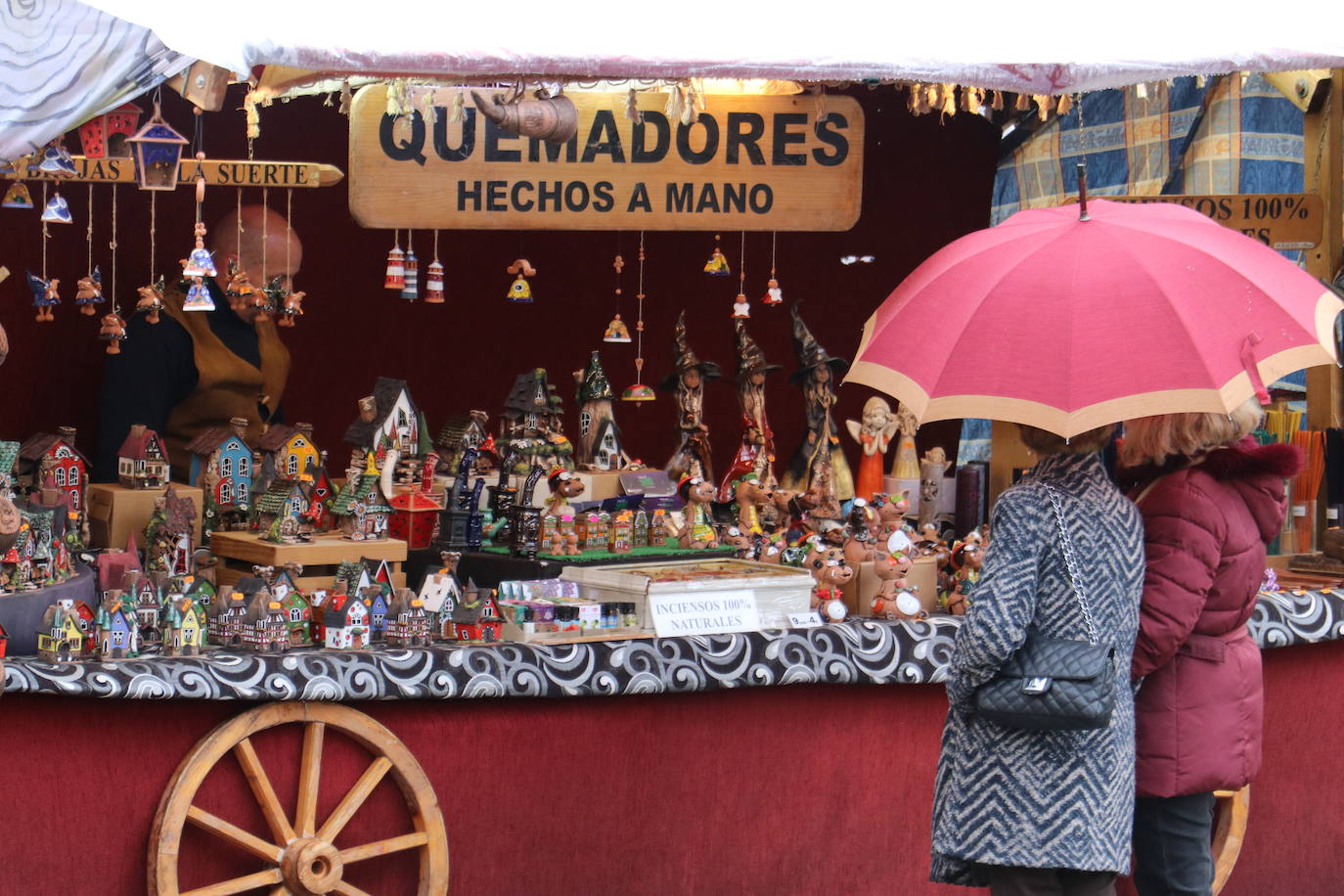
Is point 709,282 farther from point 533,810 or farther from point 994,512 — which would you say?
point 994,512

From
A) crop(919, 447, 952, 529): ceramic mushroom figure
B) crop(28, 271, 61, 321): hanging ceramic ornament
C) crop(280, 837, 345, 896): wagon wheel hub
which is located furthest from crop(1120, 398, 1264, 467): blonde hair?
crop(28, 271, 61, 321): hanging ceramic ornament

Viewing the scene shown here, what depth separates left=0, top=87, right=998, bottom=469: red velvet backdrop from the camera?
5.79 metres

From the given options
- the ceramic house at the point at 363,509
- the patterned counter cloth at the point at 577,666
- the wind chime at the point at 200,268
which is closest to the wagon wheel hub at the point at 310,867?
the patterned counter cloth at the point at 577,666

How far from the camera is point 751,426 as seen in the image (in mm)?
5277

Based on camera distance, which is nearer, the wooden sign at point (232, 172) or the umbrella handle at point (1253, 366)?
the umbrella handle at point (1253, 366)

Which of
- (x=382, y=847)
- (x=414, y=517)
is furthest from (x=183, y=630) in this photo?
(x=414, y=517)

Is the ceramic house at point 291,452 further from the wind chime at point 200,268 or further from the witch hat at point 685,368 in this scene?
the witch hat at point 685,368

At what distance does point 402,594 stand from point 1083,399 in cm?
170

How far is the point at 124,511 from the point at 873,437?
7.21 ft

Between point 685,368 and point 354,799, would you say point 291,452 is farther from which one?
point 685,368

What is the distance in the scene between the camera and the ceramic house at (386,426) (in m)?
4.48

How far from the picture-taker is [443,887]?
3850 millimetres

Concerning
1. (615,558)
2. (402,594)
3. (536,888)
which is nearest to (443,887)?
(536,888)

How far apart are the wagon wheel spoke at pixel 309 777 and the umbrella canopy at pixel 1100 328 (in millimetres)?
1376
